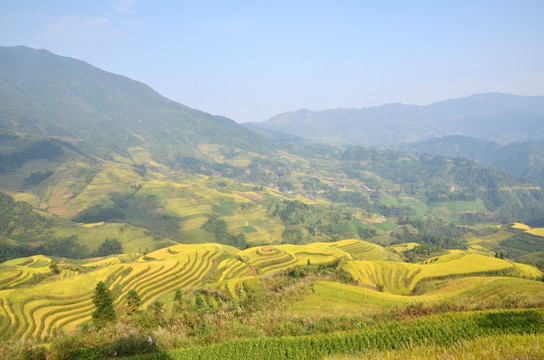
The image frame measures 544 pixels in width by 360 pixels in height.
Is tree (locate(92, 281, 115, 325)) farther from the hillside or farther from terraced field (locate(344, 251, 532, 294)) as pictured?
terraced field (locate(344, 251, 532, 294))

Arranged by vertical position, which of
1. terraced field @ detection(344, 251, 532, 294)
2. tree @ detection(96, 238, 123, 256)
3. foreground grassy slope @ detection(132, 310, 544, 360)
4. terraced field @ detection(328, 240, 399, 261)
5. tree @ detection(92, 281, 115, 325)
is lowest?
tree @ detection(96, 238, 123, 256)

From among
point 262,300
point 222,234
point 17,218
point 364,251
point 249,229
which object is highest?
point 262,300

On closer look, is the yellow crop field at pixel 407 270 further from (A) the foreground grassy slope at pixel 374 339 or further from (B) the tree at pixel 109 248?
(B) the tree at pixel 109 248

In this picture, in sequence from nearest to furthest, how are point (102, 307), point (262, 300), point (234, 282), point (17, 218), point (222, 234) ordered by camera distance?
point (262, 300)
point (102, 307)
point (234, 282)
point (17, 218)
point (222, 234)

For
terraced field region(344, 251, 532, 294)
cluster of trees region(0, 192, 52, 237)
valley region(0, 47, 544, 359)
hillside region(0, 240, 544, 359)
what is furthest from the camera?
cluster of trees region(0, 192, 52, 237)

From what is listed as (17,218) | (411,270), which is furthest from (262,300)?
(17,218)

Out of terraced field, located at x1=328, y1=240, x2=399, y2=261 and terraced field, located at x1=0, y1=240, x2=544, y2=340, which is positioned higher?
terraced field, located at x1=0, y1=240, x2=544, y2=340

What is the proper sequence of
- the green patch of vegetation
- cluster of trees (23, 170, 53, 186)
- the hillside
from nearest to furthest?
the hillside
the green patch of vegetation
cluster of trees (23, 170, 53, 186)

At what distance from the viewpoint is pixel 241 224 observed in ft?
496

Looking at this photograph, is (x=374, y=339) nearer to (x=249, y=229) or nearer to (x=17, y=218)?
(x=249, y=229)

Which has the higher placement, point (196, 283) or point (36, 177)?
point (36, 177)

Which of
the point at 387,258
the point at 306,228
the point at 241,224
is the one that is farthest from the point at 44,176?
the point at 387,258

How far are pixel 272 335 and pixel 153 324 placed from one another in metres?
7.49

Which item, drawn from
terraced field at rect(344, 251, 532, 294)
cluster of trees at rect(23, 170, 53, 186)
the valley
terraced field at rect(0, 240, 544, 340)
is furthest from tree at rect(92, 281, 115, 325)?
cluster of trees at rect(23, 170, 53, 186)
